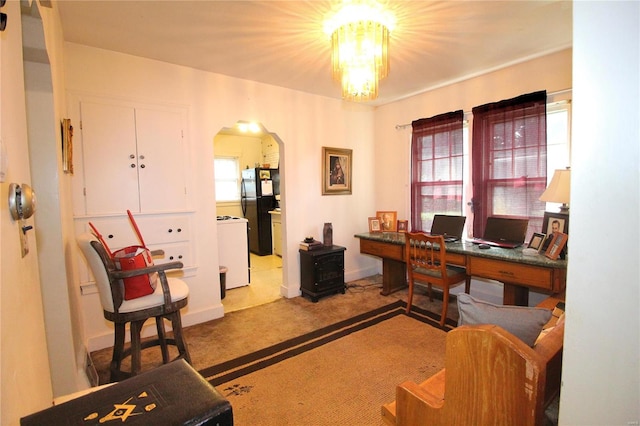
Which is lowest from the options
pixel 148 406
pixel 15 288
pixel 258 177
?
pixel 148 406

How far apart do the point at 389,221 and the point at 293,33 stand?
257 centimetres

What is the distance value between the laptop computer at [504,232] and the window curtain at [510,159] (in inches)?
5.4

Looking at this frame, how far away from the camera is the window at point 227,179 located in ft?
21.3

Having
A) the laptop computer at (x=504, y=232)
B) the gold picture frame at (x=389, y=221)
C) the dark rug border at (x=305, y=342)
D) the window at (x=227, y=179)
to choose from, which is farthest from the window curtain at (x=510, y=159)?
the window at (x=227, y=179)

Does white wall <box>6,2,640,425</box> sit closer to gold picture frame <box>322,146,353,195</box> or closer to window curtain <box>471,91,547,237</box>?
window curtain <box>471,91,547,237</box>

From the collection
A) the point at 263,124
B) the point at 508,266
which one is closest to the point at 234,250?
the point at 263,124

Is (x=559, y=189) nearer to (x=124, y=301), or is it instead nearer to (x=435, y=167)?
(x=435, y=167)

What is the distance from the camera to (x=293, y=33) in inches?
90.8

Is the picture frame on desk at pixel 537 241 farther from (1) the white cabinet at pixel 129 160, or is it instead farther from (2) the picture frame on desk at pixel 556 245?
(1) the white cabinet at pixel 129 160

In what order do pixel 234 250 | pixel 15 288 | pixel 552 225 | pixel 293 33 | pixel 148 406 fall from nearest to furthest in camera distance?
1. pixel 148 406
2. pixel 15 288
3. pixel 293 33
4. pixel 552 225
5. pixel 234 250

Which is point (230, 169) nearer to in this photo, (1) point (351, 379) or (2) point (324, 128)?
(2) point (324, 128)

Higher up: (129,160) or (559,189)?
(129,160)

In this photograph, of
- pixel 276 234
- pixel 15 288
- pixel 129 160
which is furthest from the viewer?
pixel 276 234

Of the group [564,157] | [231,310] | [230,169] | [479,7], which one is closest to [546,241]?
[564,157]
